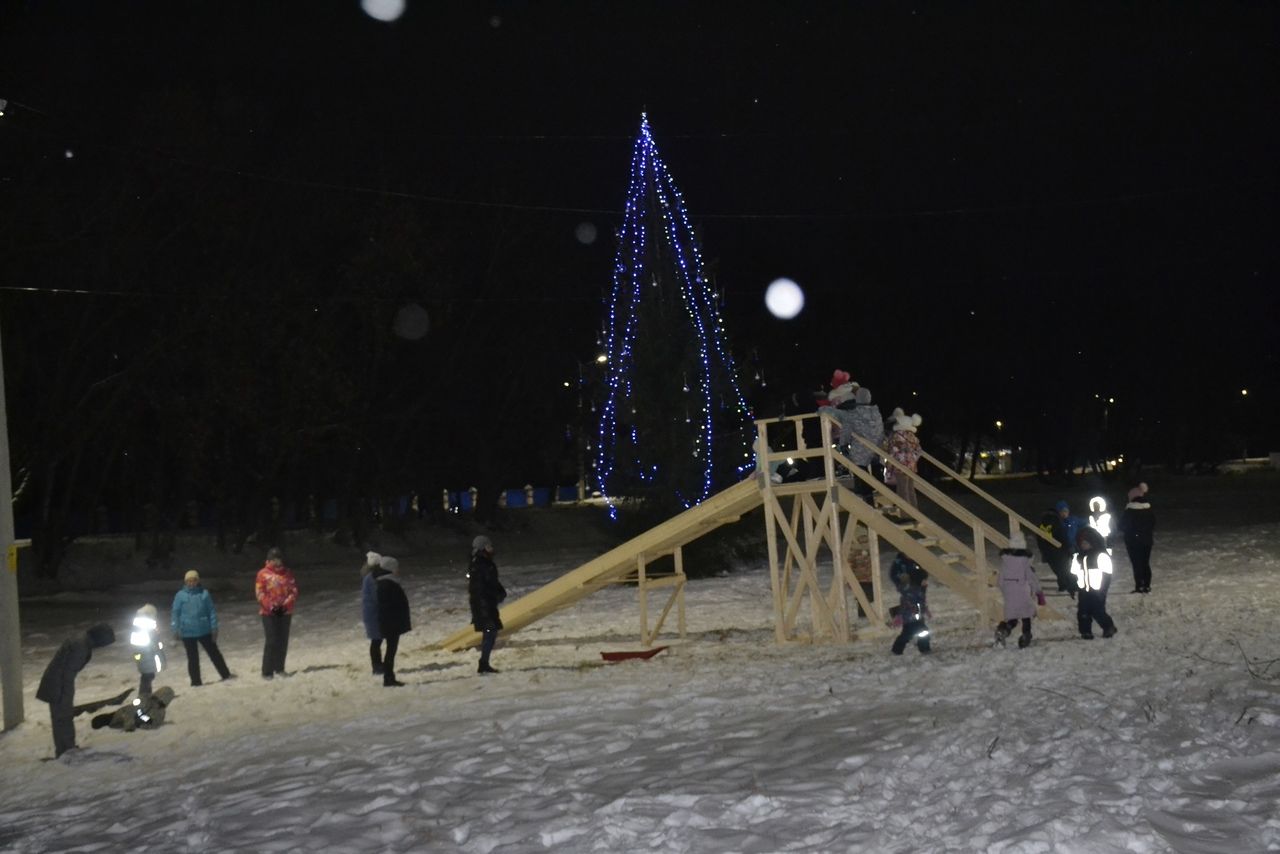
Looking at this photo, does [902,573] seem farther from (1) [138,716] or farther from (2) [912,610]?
(1) [138,716]

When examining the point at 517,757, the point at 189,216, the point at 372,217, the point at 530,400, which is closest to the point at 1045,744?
the point at 517,757

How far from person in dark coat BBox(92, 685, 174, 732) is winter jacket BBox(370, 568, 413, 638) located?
8.97 ft

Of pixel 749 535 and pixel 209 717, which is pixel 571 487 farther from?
pixel 209 717

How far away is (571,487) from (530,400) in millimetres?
53534

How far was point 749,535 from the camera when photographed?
33.6m

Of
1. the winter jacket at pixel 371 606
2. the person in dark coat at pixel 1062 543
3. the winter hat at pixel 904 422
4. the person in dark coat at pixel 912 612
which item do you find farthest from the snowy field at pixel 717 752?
the winter hat at pixel 904 422

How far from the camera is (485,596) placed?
16.0 meters

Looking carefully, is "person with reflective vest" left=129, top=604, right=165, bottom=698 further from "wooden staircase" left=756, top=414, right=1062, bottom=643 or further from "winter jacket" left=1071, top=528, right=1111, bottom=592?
"winter jacket" left=1071, top=528, right=1111, bottom=592

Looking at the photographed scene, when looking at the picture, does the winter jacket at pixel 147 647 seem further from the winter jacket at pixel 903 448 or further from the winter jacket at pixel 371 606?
the winter jacket at pixel 903 448

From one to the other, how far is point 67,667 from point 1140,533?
1542 cm

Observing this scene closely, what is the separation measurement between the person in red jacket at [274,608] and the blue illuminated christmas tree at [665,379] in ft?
46.6

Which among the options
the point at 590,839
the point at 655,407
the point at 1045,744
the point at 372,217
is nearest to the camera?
the point at 590,839

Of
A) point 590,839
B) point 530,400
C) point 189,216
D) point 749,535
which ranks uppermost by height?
point 189,216

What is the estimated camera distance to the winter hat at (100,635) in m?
12.8
